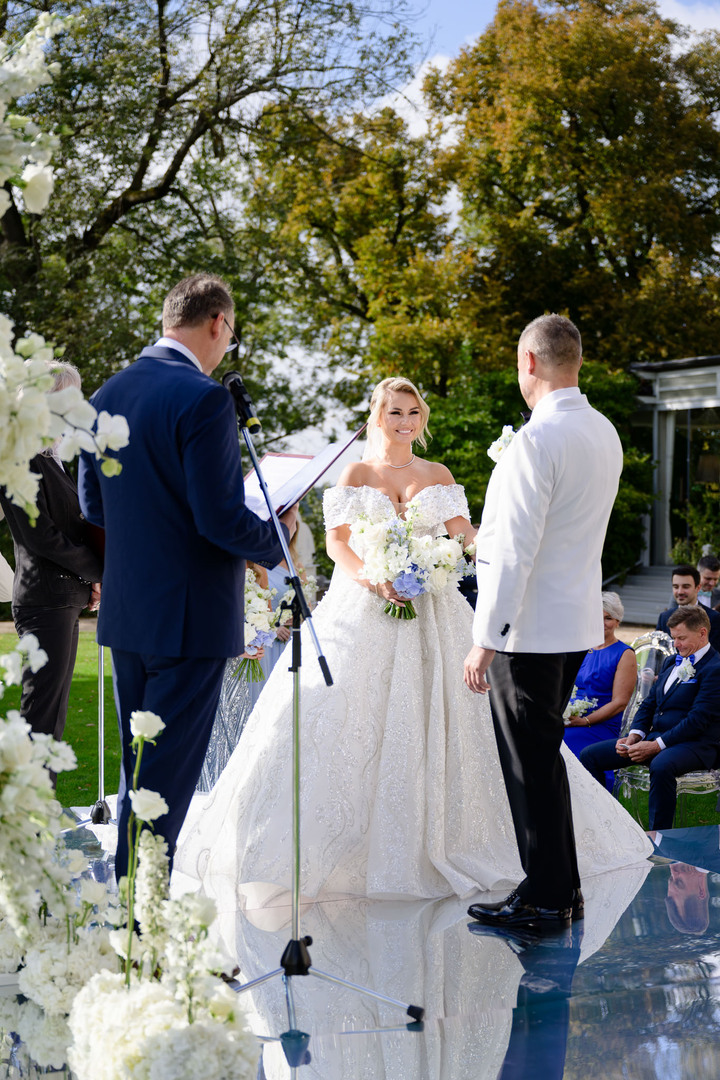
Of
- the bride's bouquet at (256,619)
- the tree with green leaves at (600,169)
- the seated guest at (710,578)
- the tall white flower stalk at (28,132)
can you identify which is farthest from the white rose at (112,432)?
the tree with green leaves at (600,169)

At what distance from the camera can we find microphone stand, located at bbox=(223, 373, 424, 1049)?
9.37 ft

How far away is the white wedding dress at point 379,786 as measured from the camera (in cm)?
392

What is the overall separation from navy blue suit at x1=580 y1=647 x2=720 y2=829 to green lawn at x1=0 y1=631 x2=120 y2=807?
11.7 ft

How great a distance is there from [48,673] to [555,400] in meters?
2.24

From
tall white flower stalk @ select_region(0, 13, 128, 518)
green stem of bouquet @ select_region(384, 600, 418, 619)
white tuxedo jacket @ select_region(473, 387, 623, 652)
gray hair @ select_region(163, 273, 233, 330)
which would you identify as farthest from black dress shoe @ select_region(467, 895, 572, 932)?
tall white flower stalk @ select_region(0, 13, 128, 518)

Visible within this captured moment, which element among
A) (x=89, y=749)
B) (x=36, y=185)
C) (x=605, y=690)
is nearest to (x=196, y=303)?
(x=36, y=185)

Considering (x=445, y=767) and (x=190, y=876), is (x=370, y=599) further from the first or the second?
(x=190, y=876)

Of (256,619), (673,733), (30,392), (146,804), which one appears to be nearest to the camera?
(30,392)

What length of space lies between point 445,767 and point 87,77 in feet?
49.8

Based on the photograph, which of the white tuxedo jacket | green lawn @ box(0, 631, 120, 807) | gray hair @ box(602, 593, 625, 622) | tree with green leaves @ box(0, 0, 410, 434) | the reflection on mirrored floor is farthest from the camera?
tree with green leaves @ box(0, 0, 410, 434)

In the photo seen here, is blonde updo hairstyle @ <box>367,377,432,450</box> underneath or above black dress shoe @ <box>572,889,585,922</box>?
above

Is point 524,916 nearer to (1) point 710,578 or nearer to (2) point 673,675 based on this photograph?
(2) point 673,675

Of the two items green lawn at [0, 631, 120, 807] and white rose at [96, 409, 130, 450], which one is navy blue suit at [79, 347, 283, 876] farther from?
green lawn at [0, 631, 120, 807]

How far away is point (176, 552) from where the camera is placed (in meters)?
3.09
